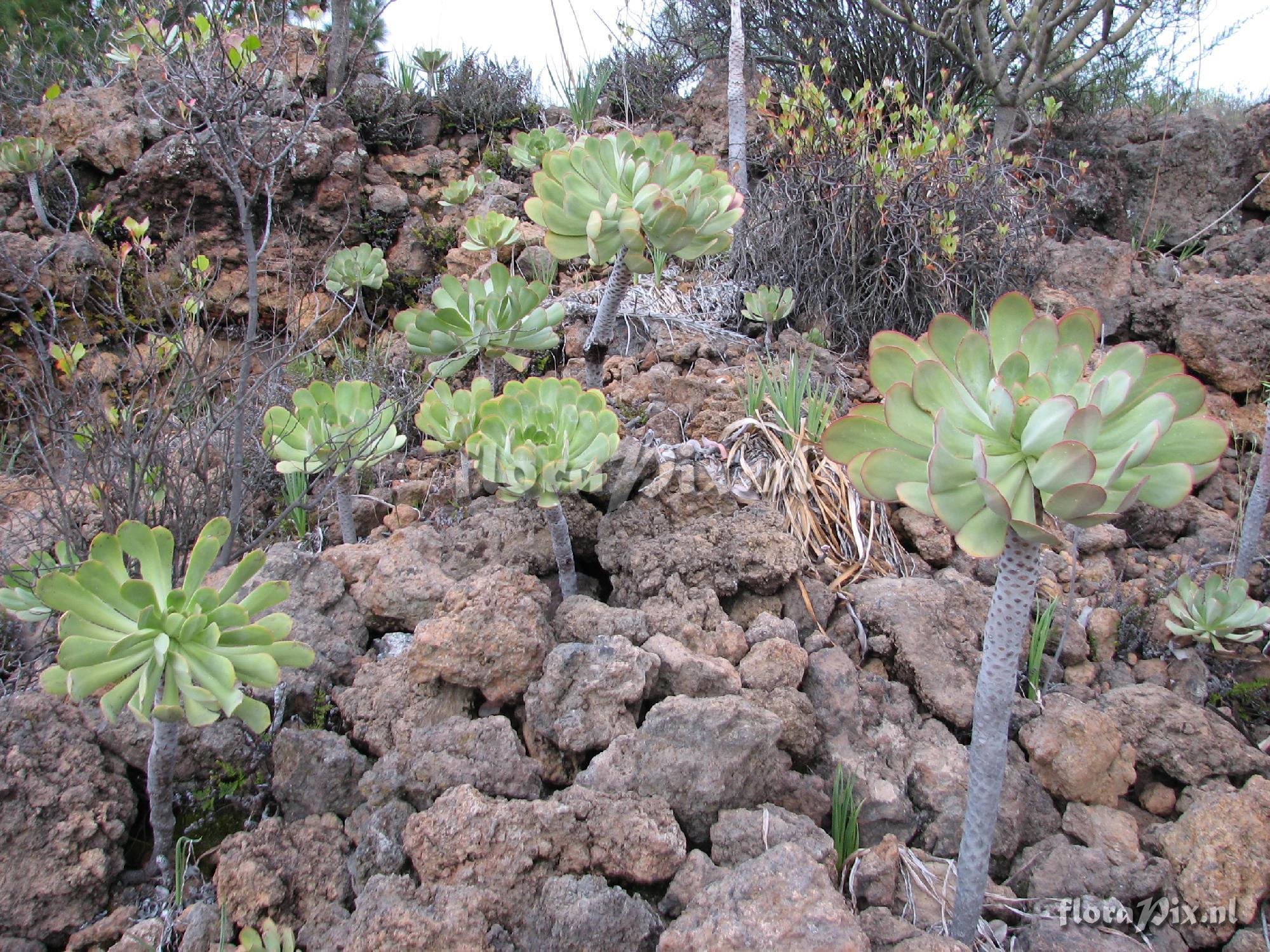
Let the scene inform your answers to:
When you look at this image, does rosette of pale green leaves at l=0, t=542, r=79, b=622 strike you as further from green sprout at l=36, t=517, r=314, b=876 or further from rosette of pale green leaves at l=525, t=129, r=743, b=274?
rosette of pale green leaves at l=525, t=129, r=743, b=274

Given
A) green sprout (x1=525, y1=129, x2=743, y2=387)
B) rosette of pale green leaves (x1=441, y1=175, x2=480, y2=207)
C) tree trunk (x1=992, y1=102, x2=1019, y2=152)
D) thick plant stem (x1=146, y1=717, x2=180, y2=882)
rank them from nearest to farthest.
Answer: thick plant stem (x1=146, y1=717, x2=180, y2=882), green sprout (x1=525, y1=129, x2=743, y2=387), rosette of pale green leaves (x1=441, y1=175, x2=480, y2=207), tree trunk (x1=992, y1=102, x2=1019, y2=152)

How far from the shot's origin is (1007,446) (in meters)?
1.37

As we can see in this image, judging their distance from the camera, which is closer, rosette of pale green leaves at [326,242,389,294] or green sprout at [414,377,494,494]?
green sprout at [414,377,494,494]

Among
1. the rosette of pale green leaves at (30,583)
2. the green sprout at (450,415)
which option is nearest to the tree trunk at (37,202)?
the rosette of pale green leaves at (30,583)

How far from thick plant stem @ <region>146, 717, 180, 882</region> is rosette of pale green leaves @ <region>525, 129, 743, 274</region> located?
1.67 metres

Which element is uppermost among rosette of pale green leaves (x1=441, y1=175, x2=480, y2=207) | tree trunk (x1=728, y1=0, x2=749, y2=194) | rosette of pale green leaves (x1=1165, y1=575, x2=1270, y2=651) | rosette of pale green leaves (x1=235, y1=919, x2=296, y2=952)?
Result: tree trunk (x1=728, y1=0, x2=749, y2=194)

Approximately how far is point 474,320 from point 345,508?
842 millimetres

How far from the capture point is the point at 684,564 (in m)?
2.41

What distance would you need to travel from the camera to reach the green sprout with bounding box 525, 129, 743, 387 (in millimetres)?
2330

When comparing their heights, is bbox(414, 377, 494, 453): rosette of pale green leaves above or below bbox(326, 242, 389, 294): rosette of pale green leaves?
below

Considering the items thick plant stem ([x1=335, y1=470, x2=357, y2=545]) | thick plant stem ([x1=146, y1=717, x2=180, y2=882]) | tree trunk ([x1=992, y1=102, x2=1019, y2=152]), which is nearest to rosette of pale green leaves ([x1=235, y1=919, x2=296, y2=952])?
thick plant stem ([x1=146, y1=717, x2=180, y2=882])

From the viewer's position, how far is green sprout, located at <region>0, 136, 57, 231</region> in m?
4.74

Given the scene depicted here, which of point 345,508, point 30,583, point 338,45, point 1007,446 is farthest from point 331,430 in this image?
point 338,45

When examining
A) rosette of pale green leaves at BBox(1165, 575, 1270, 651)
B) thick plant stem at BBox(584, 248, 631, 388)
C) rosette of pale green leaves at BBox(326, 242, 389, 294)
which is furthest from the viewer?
rosette of pale green leaves at BBox(326, 242, 389, 294)
